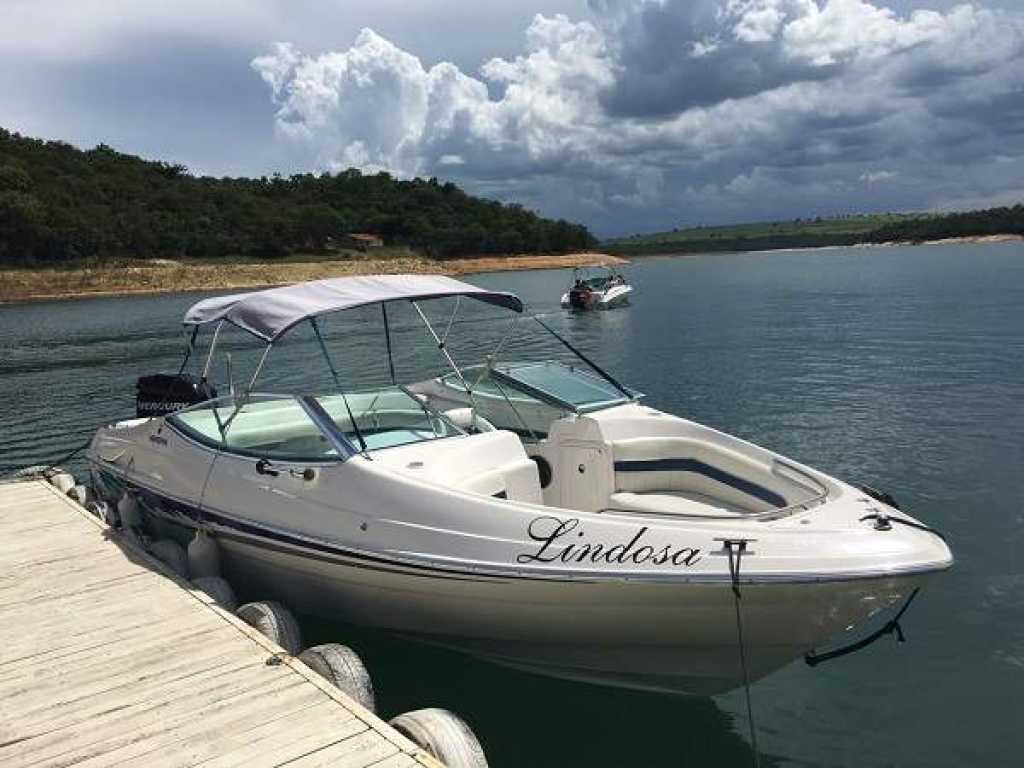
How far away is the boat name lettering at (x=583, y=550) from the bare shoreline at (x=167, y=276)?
7673 centimetres

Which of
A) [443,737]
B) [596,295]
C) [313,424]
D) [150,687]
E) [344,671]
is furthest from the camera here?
[596,295]

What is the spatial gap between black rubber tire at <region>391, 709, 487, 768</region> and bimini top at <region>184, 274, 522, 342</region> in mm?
3375

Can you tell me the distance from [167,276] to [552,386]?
8081cm

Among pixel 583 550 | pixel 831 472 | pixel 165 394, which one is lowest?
pixel 831 472

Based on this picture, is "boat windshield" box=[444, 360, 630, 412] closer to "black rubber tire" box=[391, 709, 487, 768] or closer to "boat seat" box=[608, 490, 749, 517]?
"boat seat" box=[608, 490, 749, 517]

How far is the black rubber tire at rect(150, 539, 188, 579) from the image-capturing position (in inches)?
313

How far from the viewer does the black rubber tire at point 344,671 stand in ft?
18.2

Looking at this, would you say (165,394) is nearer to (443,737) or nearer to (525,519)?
(525,519)

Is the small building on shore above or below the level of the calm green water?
above

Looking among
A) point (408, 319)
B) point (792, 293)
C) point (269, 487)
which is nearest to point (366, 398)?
point (269, 487)

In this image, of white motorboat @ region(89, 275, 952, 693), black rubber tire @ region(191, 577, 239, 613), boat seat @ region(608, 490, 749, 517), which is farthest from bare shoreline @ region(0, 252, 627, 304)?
boat seat @ region(608, 490, 749, 517)

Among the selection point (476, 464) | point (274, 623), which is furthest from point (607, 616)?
point (274, 623)

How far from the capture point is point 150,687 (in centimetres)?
543

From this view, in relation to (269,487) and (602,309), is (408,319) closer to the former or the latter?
(602,309)
